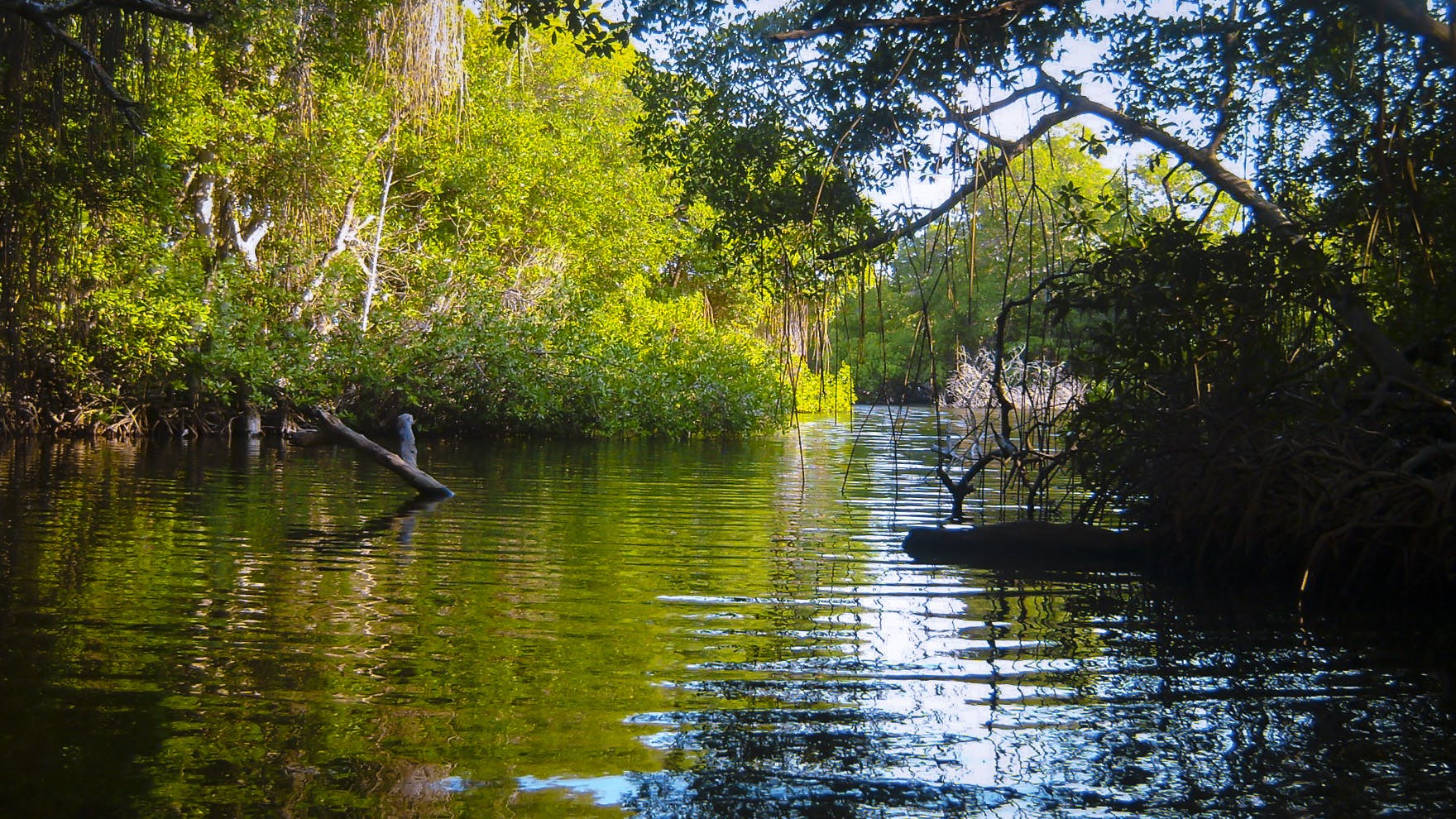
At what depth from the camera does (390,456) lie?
1127 centimetres

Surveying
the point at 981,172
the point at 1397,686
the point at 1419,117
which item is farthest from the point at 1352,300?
the point at 981,172

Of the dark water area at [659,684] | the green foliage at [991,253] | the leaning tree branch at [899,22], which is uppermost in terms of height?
the leaning tree branch at [899,22]

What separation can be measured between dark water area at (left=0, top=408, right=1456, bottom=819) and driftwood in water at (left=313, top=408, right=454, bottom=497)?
1.80 m

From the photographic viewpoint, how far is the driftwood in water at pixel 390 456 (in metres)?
10.9

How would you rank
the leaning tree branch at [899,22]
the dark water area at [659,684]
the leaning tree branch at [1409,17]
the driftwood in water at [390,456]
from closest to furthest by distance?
the dark water area at [659,684] < the leaning tree branch at [899,22] < the leaning tree branch at [1409,17] < the driftwood in water at [390,456]

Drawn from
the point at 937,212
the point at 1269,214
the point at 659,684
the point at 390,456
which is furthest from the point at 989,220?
the point at 659,684

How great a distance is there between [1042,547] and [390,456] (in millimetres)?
6063

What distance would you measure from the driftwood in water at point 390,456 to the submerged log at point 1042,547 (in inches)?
207

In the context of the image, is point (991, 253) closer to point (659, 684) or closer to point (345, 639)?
point (659, 684)

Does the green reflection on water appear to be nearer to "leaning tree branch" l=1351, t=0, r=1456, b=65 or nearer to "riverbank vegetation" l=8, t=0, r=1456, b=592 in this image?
"riverbank vegetation" l=8, t=0, r=1456, b=592

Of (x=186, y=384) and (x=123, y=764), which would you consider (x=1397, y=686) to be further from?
(x=186, y=384)

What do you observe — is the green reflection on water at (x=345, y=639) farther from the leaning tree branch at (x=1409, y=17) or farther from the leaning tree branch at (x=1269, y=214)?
the leaning tree branch at (x=1409, y=17)

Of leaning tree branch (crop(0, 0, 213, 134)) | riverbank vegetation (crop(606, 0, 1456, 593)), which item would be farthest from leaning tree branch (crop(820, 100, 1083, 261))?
leaning tree branch (crop(0, 0, 213, 134))

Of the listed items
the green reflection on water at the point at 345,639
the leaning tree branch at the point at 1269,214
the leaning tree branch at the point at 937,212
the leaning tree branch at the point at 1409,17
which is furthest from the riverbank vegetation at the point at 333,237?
the leaning tree branch at the point at 1409,17
